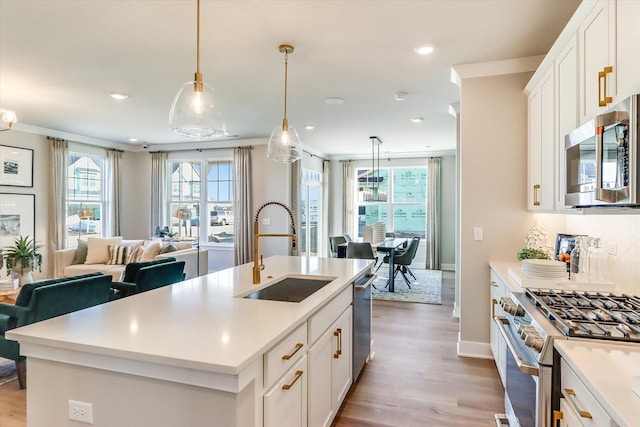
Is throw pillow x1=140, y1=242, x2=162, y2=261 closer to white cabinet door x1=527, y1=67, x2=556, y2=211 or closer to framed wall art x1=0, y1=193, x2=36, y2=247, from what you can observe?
framed wall art x1=0, y1=193, x2=36, y2=247

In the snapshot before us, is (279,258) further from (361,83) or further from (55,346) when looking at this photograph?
(55,346)

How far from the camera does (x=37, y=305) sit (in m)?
2.69

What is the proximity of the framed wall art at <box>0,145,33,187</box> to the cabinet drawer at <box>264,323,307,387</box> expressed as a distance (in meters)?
6.01

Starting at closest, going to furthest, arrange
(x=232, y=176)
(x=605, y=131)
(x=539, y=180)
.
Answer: (x=605, y=131) < (x=539, y=180) < (x=232, y=176)

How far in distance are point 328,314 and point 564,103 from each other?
1.96 metres

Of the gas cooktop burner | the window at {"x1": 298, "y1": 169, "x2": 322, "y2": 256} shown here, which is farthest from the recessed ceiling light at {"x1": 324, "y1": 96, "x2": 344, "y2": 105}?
the window at {"x1": 298, "y1": 169, "x2": 322, "y2": 256}

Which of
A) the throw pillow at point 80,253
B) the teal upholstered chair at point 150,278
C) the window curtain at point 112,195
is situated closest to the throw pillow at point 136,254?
the throw pillow at point 80,253

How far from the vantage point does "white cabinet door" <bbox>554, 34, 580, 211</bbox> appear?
2.08 meters

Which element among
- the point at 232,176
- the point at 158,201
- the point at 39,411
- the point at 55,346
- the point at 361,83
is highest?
the point at 361,83

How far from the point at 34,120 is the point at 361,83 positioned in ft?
16.5

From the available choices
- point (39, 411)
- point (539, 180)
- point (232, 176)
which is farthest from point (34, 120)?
point (539, 180)

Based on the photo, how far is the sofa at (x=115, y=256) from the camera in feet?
18.6

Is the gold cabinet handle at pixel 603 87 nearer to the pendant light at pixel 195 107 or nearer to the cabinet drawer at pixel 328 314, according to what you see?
the cabinet drawer at pixel 328 314

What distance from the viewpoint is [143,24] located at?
8.59ft
